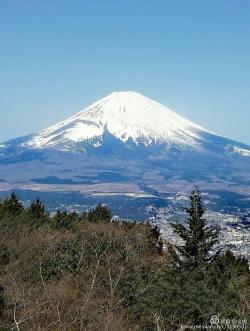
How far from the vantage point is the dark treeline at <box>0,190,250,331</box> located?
1616 centimetres

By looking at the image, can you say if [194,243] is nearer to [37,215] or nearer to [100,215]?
[37,215]

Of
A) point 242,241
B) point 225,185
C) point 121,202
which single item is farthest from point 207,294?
point 225,185

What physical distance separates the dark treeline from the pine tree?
4 cm

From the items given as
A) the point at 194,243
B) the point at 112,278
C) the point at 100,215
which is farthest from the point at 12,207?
the point at 194,243

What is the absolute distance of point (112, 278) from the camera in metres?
26.1

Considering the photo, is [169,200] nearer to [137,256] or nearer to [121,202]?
[121,202]

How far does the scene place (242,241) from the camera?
58.0m

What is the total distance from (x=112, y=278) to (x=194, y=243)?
6572mm

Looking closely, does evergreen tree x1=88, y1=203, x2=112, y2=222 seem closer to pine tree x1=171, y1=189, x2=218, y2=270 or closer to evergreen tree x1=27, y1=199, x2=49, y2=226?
evergreen tree x1=27, y1=199, x2=49, y2=226

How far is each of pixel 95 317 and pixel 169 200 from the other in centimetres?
11685

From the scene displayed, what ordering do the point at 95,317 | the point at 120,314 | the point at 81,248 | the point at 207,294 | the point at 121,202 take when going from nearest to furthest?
the point at 207,294 → the point at 95,317 → the point at 120,314 → the point at 81,248 → the point at 121,202

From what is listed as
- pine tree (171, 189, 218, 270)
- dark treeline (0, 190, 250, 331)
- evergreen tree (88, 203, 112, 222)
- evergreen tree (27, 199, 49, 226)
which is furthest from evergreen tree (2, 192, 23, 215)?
pine tree (171, 189, 218, 270)

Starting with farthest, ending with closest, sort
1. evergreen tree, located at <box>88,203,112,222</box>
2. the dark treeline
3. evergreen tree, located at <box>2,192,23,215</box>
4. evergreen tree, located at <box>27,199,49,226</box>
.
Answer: evergreen tree, located at <box>88,203,112,222</box>
evergreen tree, located at <box>2,192,23,215</box>
evergreen tree, located at <box>27,199,49,226</box>
the dark treeline

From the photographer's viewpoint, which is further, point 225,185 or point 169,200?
point 225,185
